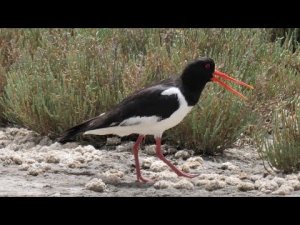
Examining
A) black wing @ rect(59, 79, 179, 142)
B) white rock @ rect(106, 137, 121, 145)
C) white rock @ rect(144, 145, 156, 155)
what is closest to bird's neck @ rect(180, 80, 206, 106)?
black wing @ rect(59, 79, 179, 142)

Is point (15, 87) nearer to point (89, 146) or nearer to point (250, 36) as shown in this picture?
point (89, 146)

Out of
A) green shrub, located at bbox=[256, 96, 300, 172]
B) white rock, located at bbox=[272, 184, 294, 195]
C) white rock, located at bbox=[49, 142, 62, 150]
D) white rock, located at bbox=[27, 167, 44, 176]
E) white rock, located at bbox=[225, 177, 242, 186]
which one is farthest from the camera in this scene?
white rock, located at bbox=[49, 142, 62, 150]

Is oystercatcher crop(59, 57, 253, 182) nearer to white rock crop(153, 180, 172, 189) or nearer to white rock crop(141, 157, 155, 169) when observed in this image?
white rock crop(153, 180, 172, 189)

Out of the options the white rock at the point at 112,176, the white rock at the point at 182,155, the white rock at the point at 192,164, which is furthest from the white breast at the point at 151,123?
the white rock at the point at 182,155

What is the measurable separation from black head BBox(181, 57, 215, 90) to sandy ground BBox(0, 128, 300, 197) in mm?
844

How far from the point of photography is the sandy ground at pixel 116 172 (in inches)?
271

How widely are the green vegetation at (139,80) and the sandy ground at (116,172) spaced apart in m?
0.21

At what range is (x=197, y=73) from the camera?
24.3ft

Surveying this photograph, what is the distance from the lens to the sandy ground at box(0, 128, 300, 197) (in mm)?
6879

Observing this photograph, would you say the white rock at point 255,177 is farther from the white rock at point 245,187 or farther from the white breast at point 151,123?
the white breast at point 151,123

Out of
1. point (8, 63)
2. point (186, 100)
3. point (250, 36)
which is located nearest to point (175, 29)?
point (250, 36)

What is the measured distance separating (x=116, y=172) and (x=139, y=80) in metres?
1.50

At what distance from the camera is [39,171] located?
747 cm

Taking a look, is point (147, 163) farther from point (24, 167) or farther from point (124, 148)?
point (24, 167)
